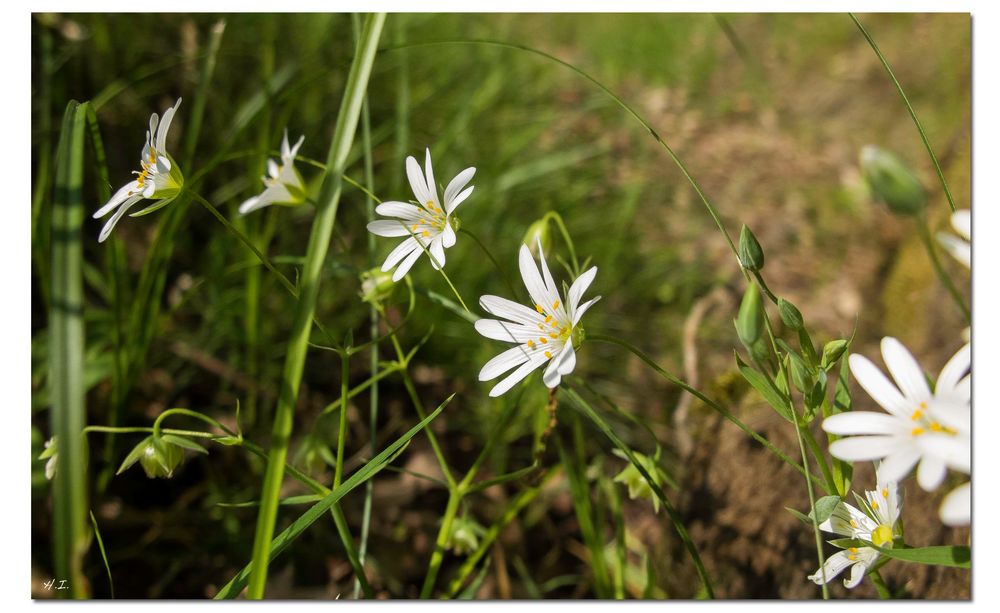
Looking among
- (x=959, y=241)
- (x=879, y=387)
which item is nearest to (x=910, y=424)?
(x=879, y=387)

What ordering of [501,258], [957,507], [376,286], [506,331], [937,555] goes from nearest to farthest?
[957,507]
[937,555]
[506,331]
[376,286]
[501,258]

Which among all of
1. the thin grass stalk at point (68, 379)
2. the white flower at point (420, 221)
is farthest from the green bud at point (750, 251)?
the thin grass stalk at point (68, 379)

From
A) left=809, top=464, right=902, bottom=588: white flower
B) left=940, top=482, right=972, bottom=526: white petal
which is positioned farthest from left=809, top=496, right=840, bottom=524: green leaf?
left=940, top=482, right=972, bottom=526: white petal

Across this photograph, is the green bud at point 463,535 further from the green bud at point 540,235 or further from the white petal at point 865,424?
the white petal at point 865,424

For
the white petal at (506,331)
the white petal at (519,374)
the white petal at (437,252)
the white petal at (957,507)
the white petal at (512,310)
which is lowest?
the white petal at (957,507)

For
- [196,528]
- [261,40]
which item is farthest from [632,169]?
[196,528]

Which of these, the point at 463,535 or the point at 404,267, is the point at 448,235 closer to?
the point at 404,267
